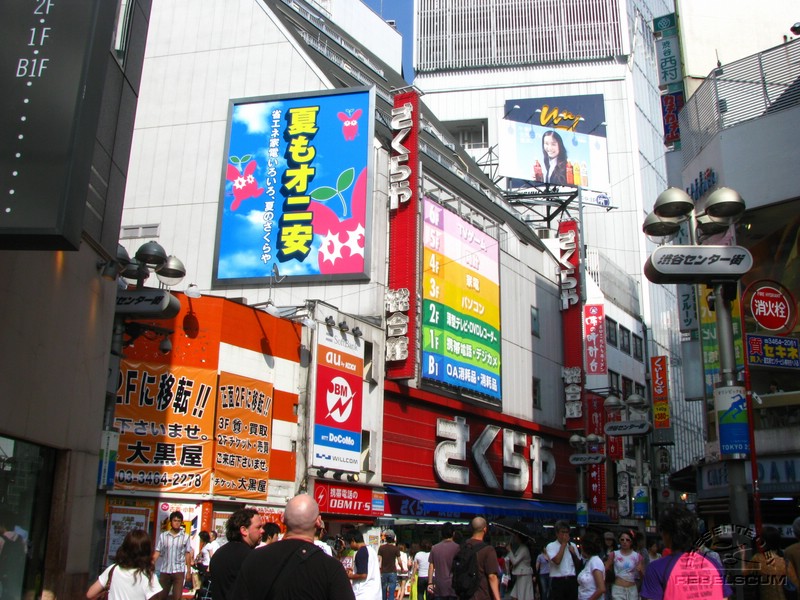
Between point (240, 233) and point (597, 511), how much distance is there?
21703 millimetres

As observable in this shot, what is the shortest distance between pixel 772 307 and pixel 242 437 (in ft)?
46.6

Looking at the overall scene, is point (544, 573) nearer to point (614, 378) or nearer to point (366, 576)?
point (366, 576)

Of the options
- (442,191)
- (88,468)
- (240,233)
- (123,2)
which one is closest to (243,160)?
(240,233)

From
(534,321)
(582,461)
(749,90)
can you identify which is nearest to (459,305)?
(582,461)

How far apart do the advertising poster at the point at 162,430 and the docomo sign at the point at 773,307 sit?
47.0 ft

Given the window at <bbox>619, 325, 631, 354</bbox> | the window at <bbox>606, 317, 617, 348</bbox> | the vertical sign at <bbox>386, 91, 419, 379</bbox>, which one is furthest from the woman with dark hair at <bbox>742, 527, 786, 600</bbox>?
the window at <bbox>619, 325, 631, 354</bbox>

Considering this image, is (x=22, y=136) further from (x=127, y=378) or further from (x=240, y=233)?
(x=240, y=233)

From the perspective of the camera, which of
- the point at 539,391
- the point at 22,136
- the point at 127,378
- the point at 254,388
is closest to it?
the point at 22,136

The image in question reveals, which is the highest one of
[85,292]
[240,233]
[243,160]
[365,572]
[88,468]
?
[243,160]

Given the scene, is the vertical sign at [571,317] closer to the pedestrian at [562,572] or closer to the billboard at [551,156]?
the billboard at [551,156]

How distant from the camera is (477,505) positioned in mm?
29703

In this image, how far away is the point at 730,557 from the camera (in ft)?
28.3

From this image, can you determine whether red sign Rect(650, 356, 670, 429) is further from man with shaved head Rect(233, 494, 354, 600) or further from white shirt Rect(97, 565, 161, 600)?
man with shaved head Rect(233, 494, 354, 600)

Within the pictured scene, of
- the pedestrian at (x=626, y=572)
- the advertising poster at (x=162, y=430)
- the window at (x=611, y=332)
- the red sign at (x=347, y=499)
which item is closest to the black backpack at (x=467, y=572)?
the pedestrian at (x=626, y=572)
